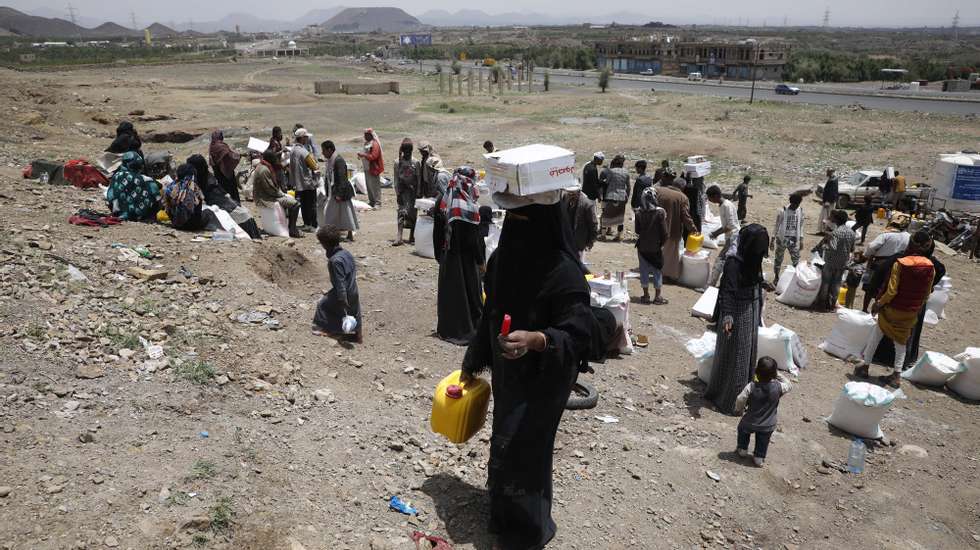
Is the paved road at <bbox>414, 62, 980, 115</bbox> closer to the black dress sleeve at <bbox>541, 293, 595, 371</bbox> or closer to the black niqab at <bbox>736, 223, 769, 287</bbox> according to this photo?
the black niqab at <bbox>736, 223, 769, 287</bbox>

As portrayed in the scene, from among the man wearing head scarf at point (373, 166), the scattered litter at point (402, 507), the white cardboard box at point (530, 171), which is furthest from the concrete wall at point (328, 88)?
the white cardboard box at point (530, 171)

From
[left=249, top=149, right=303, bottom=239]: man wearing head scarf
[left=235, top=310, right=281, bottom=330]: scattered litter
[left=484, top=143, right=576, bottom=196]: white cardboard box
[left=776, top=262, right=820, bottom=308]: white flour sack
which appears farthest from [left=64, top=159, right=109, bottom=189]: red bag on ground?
[left=776, top=262, right=820, bottom=308]: white flour sack

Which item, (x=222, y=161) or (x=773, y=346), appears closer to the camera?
(x=773, y=346)

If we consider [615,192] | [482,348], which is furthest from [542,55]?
[482,348]

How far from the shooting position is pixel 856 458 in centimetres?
492

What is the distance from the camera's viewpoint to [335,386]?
5125mm

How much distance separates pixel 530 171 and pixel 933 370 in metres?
5.22

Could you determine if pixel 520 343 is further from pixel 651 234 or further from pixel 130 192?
pixel 130 192

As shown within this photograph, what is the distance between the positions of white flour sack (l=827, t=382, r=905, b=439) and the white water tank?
984 centimetres

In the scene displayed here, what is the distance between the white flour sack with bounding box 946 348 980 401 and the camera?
601 centimetres

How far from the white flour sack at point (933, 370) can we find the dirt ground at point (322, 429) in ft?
0.39

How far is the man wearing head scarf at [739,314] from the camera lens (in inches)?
199

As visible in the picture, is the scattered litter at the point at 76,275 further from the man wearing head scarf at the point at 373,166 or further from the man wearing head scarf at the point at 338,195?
the man wearing head scarf at the point at 373,166

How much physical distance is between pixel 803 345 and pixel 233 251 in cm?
616
